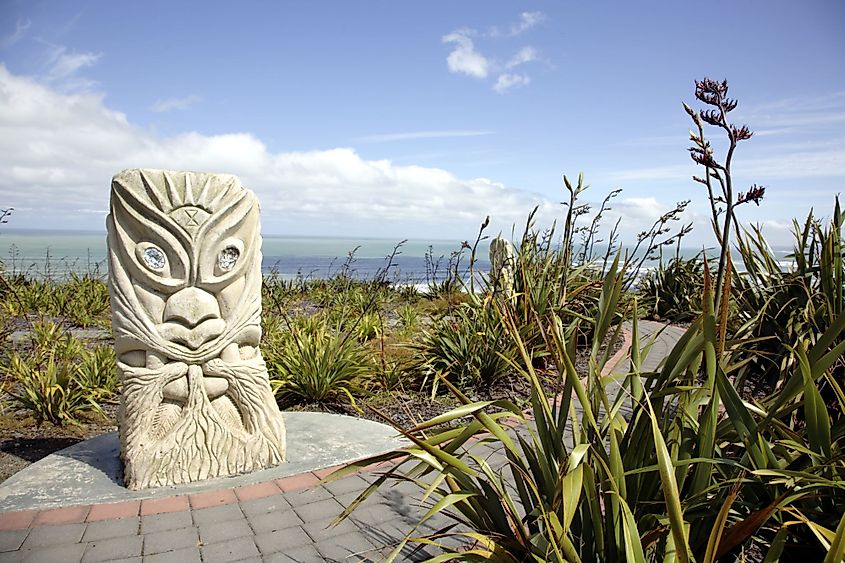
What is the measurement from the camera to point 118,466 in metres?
4.06

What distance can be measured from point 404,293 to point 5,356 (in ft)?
28.4

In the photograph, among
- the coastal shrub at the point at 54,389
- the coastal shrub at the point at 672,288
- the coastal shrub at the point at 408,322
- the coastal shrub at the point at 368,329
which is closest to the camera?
the coastal shrub at the point at 54,389

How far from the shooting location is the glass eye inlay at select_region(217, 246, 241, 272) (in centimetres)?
393

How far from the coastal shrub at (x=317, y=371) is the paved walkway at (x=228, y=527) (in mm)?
2003

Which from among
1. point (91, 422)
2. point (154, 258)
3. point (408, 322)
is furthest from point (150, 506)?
point (408, 322)

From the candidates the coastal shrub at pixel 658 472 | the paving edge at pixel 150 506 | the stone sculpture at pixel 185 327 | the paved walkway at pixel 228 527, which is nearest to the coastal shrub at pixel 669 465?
the coastal shrub at pixel 658 472

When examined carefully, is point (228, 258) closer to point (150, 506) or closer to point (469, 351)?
point (150, 506)

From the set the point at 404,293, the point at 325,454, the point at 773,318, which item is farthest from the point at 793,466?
the point at 404,293

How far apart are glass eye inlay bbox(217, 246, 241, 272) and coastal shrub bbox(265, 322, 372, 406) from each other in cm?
188

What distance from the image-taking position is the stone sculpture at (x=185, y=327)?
3.72 m

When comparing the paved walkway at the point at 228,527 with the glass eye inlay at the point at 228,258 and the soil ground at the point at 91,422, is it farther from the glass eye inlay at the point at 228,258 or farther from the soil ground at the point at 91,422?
the glass eye inlay at the point at 228,258

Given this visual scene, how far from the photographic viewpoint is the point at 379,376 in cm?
626

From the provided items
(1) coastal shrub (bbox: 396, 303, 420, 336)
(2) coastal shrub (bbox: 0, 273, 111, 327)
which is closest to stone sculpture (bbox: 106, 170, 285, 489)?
(1) coastal shrub (bbox: 396, 303, 420, 336)

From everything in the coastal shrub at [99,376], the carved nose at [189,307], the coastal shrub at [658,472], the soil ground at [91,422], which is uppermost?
the carved nose at [189,307]
